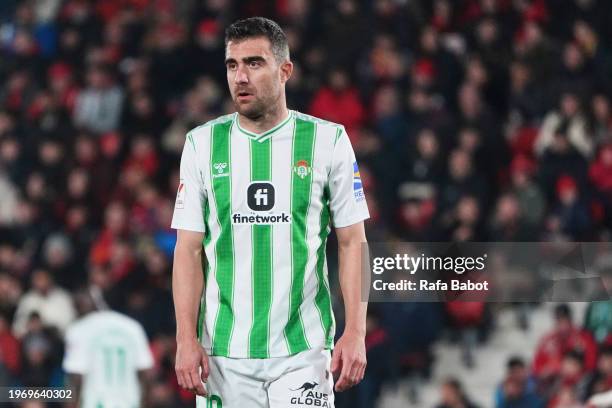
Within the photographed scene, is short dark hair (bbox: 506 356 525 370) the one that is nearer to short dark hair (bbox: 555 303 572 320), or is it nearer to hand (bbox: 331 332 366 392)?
short dark hair (bbox: 555 303 572 320)

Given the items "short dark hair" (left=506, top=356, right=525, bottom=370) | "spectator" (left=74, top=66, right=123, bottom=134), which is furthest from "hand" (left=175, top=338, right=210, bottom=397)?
"spectator" (left=74, top=66, right=123, bottom=134)

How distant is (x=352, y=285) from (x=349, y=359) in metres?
0.31

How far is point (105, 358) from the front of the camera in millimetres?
9844

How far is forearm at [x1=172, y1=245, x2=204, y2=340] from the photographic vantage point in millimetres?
4766

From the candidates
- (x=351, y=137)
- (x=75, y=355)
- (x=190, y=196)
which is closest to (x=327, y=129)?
(x=190, y=196)

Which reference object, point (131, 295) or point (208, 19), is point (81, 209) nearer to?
point (131, 295)

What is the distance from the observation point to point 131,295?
37.0 feet

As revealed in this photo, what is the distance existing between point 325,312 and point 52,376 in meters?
6.00

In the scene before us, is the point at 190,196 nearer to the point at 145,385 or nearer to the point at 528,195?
the point at 145,385

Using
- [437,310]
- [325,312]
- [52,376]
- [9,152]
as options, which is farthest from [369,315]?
[325,312]

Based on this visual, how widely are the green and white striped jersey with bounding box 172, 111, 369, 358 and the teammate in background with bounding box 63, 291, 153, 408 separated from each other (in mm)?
3794

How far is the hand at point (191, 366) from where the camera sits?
4.62 meters

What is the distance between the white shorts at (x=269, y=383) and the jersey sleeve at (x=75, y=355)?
4659mm

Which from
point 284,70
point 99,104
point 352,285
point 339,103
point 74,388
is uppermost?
point 99,104
